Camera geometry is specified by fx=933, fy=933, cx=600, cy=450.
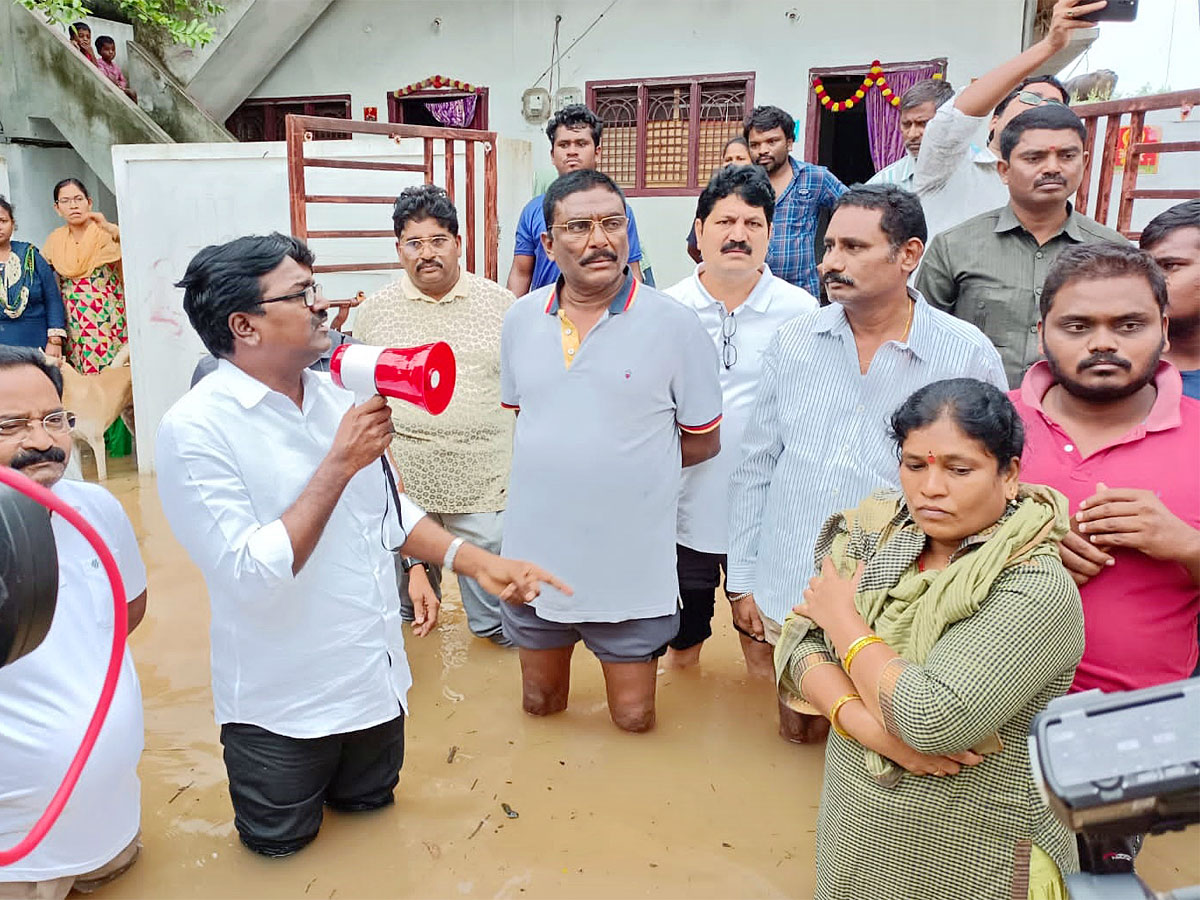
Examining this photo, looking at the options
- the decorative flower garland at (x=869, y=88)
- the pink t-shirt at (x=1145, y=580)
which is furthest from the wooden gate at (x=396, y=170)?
the pink t-shirt at (x=1145, y=580)

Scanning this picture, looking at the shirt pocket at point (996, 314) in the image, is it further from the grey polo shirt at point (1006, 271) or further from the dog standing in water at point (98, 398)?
the dog standing in water at point (98, 398)

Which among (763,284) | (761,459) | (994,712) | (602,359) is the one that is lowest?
(994,712)

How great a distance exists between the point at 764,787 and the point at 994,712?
131cm

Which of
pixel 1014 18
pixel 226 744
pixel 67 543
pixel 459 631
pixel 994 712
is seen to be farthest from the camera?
pixel 1014 18

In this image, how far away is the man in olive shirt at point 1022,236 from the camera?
2.83 m

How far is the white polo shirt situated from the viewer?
2852 mm

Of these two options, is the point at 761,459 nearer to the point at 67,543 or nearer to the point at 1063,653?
the point at 1063,653

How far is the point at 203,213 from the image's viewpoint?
5910 mm

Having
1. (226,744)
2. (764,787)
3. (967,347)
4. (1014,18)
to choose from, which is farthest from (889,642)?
(1014,18)

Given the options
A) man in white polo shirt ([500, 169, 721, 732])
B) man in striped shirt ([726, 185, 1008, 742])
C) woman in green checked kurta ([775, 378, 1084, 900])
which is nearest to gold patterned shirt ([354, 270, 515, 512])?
man in white polo shirt ([500, 169, 721, 732])

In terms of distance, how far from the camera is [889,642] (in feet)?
6.09

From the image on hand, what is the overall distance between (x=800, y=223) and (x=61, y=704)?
3.48 metres

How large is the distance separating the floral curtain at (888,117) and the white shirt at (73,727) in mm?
7333

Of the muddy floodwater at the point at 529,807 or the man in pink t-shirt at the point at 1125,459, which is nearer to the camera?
the man in pink t-shirt at the point at 1125,459
